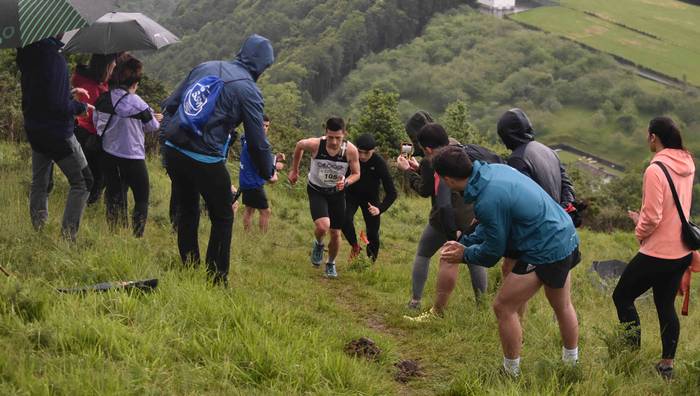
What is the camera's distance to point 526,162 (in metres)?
5.20

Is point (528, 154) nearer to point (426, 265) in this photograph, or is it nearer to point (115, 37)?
point (426, 265)

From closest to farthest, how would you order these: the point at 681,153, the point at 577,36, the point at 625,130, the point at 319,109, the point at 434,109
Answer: the point at 681,153 → the point at 319,109 → the point at 625,130 → the point at 434,109 → the point at 577,36

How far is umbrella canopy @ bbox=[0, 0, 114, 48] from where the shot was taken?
17.4 feet

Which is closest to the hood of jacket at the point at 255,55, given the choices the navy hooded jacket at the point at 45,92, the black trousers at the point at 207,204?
the black trousers at the point at 207,204

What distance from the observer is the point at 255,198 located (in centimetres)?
895

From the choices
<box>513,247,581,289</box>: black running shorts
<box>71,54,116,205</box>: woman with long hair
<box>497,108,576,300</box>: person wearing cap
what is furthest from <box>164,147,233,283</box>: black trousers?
<box>513,247,581,289</box>: black running shorts

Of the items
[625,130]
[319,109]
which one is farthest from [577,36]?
[319,109]

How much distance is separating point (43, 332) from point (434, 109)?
109m

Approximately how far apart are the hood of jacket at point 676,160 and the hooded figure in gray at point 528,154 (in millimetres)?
724

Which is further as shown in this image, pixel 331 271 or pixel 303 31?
pixel 303 31

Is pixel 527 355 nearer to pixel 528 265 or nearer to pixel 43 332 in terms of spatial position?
pixel 528 265

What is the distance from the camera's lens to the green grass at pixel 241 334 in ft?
12.6

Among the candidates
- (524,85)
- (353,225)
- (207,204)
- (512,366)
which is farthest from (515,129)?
(524,85)

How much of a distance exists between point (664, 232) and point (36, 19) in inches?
192
